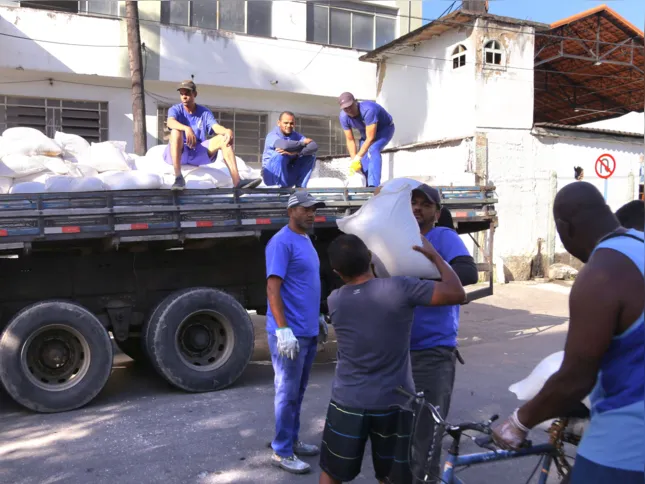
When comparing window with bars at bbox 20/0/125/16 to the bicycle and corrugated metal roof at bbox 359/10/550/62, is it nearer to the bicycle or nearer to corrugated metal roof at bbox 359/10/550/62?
corrugated metal roof at bbox 359/10/550/62

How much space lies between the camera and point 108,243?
592cm

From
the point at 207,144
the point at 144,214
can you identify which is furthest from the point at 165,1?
the point at 144,214

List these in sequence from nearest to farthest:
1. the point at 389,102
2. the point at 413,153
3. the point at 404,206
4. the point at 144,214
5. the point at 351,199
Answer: the point at 404,206, the point at 144,214, the point at 351,199, the point at 413,153, the point at 389,102

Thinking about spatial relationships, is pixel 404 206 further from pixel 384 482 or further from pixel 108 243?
pixel 108 243

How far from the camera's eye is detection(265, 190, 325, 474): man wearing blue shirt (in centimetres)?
430

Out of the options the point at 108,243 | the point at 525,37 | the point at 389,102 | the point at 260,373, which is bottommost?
the point at 260,373

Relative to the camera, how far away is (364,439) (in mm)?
3092

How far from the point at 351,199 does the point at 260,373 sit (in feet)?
6.82

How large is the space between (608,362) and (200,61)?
14441 mm

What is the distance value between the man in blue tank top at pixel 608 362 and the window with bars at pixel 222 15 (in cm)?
1442

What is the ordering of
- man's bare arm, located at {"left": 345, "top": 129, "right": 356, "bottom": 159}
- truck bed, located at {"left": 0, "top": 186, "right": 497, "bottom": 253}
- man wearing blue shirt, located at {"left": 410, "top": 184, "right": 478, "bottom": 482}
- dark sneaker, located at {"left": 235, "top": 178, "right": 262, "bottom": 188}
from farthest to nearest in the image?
man's bare arm, located at {"left": 345, "top": 129, "right": 356, "bottom": 159} < dark sneaker, located at {"left": 235, "top": 178, "right": 262, "bottom": 188} < truck bed, located at {"left": 0, "top": 186, "right": 497, "bottom": 253} < man wearing blue shirt, located at {"left": 410, "top": 184, "right": 478, "bottom": 482}

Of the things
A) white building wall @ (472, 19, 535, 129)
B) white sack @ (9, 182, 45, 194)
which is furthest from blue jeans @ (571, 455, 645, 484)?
white building wall @ (472, 19, 535, 129)

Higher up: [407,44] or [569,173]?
[407,44]

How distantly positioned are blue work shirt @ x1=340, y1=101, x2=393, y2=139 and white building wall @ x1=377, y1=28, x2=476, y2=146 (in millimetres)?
6929
